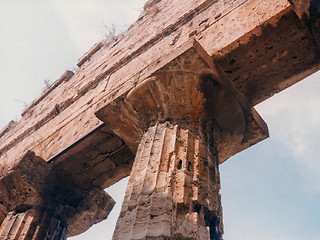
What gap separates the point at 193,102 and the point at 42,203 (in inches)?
105

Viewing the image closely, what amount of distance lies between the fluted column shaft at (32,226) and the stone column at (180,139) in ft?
5.66

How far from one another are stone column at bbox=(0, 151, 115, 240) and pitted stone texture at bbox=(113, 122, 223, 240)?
205cm

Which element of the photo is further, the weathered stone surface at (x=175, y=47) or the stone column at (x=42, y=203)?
the stone column at (x=42, y=203)

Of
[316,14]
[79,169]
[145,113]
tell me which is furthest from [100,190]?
[316,14]

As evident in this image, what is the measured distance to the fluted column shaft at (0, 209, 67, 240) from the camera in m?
4.18

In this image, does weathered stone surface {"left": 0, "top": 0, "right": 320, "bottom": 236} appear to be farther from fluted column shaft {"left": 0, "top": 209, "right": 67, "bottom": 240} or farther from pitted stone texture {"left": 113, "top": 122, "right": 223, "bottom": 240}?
pitted stone texture {"left": 113, "top": 122, "right": 223, "bottom": 240}

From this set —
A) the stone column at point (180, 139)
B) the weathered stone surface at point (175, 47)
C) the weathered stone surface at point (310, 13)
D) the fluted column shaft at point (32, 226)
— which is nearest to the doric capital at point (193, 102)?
the stone column at point (180, 139)

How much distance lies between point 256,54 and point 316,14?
64 cm

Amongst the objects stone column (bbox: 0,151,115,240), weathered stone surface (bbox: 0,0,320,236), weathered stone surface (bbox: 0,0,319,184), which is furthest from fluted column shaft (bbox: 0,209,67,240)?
weathered stone surface (bbox: 0,0,319,184)

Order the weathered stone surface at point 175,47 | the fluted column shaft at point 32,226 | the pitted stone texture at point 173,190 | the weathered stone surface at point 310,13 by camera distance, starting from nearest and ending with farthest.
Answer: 1. the pitted stone texture at point 173,190
2. the weathered stone surface at point 310,13
3. the weathered stone surface at point 175,47
4. the fluted column shaft at point 32,226

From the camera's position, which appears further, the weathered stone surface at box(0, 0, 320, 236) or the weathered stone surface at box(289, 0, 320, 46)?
the weathered stone surface at box(0, 0, 320, 236)

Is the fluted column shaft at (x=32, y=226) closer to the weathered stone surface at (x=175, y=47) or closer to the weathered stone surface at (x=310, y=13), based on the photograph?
the weathered stone surface at (x=175, y=47)

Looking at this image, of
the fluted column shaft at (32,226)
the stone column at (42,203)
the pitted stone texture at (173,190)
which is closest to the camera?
the pitted stone texture at (173,190)

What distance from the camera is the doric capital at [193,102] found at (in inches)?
123
